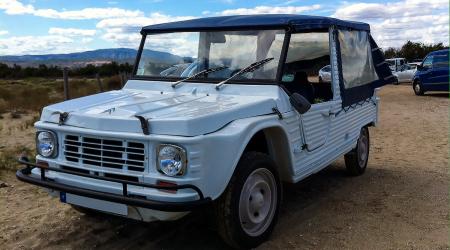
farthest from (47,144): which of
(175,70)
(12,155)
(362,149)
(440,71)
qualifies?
(440,71)

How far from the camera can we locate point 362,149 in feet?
24.4

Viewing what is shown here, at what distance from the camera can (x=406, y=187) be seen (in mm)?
6688

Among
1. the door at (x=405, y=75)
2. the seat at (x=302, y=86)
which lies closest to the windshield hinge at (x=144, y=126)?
the seat at (x=302, y=86)

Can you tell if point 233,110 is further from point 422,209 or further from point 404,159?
point 404,159

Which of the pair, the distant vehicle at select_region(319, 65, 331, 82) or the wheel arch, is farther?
the distant vehicle at select_region(319, 65, 331, 82)

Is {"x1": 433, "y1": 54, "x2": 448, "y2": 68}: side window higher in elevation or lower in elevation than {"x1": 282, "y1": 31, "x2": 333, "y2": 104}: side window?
higher

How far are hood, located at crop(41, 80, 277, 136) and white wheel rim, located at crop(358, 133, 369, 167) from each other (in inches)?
121

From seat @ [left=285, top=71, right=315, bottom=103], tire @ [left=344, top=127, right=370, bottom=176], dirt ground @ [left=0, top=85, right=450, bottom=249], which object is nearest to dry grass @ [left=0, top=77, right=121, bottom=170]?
dirt ground @ [left=0, top=85, right=450, bottom=249]

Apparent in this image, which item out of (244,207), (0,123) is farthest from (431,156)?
(0,123)

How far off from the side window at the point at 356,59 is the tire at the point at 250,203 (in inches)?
88.1

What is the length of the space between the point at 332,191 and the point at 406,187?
1.05 m

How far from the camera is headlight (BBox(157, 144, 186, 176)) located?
365 cm

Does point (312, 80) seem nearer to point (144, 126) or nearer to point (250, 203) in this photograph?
point (250, 203)

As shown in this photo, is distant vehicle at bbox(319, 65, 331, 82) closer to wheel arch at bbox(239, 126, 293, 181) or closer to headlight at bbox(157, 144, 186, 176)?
wheel arch at bbox(239, 126, 293, 181)
